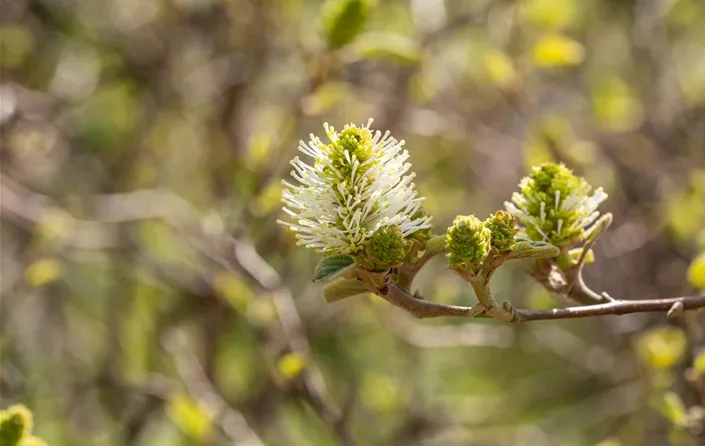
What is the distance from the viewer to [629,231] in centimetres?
201

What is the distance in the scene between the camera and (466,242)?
76 centimetres

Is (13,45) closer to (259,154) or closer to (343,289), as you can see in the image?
(259,154)

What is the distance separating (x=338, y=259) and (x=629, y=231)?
139cm

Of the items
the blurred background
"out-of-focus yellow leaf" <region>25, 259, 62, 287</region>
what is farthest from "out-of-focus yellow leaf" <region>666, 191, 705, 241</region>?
"out-of-focus yellow leaf" <region>25, 259, 62, 287</region>

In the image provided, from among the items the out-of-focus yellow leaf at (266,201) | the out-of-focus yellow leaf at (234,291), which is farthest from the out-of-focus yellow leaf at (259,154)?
the out-of-focus yellow leaf at (234,291)

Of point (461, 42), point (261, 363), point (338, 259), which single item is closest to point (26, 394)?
point (261, 363)

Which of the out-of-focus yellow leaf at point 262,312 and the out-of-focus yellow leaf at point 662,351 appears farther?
the out-of-focus yellow leaf at point 262,312

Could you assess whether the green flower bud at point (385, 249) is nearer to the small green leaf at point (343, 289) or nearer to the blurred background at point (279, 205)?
the small green leaf at point (343, 289)

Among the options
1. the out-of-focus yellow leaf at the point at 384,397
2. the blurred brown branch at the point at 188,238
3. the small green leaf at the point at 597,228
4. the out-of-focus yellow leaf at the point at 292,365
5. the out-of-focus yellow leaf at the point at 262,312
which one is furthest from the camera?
the out-of-focus yellow leaf at the point at 384,397

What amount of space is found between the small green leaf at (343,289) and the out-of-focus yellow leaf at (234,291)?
2.42 ft

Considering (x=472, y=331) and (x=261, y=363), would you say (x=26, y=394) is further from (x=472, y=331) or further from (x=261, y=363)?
(x=472, y=331)

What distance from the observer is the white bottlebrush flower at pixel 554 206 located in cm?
90

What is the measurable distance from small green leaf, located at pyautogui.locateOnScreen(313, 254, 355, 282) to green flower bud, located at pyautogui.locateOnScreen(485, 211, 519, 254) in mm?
141

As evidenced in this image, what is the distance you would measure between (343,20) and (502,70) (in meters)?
0.47
